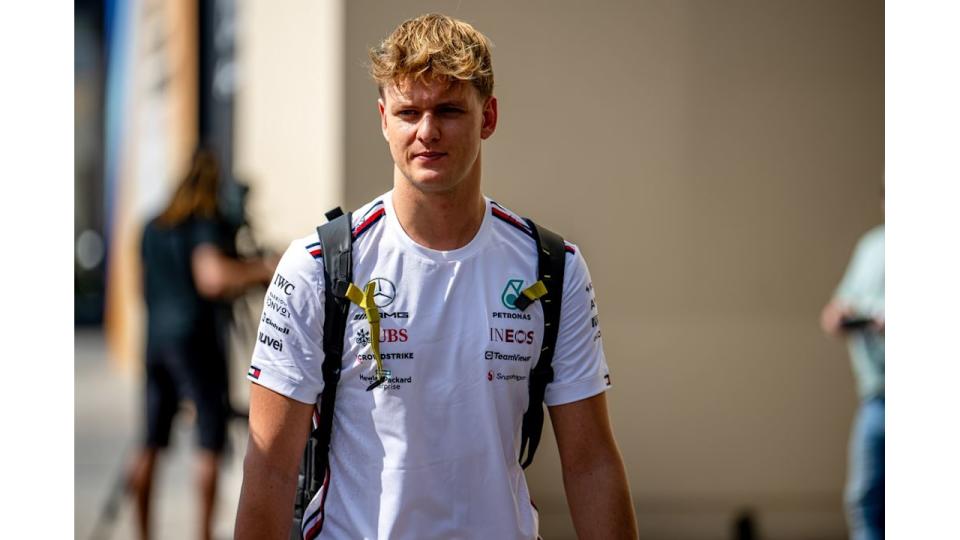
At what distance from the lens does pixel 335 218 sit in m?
2.44

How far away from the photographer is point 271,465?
2281 millimetres

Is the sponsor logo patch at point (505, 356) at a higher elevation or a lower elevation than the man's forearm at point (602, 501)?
higher

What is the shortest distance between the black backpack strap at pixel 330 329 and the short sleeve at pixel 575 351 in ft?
1.45

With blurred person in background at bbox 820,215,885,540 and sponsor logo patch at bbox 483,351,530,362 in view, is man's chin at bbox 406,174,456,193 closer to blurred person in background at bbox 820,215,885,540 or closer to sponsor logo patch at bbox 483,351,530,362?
sponsor logo patch at bbox 483,351,530,362

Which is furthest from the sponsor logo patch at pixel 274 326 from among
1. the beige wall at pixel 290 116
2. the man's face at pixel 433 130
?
the beige wall at pixel 290 116

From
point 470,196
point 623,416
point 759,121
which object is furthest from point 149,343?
point 470,196

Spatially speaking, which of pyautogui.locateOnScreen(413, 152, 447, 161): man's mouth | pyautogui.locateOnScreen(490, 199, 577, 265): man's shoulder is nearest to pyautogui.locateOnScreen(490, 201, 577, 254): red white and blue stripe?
pyautogui.locateOnScreen(490, 199, 577, 265): man's shoulder

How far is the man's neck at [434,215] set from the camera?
2.41 m

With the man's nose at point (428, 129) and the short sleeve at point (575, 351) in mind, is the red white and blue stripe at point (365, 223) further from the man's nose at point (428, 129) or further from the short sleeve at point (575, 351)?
the short sleeve at point (575, 351)

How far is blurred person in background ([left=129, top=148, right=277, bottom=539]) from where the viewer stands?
5320 millimetres

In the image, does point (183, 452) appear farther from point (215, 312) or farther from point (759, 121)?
point (759, 121)

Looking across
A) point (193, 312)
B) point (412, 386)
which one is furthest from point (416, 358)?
point (193, 312)

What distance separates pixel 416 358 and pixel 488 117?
0.52 meters
